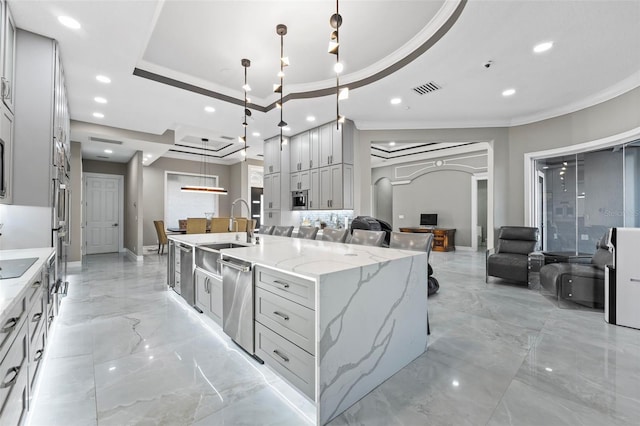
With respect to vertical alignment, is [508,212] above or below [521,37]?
below

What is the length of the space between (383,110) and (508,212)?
10.5 ft

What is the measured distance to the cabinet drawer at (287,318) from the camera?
5.14ft

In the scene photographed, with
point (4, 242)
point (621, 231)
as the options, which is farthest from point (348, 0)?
point (4, 242)

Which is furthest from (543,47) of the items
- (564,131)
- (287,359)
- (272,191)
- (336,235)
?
(272,191)

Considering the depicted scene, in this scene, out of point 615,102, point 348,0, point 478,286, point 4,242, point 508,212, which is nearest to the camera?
point 4,242

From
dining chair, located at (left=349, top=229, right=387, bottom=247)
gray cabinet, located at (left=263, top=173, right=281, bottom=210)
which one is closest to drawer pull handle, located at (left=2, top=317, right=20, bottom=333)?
dining chair, located at (left=349, top=229, right=387, bottom=247)

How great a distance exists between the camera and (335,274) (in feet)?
5.11

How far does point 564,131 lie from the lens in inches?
192

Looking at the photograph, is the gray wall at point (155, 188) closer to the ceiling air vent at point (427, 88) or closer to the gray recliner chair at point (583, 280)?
the ceiling air vent at point (427, 88)

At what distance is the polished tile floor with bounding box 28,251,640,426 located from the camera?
63.3 inches

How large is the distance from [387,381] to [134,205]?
7637mm

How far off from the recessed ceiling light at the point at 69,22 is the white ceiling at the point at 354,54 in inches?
1.9

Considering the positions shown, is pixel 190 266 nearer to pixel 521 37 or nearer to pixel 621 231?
pixel 521 37

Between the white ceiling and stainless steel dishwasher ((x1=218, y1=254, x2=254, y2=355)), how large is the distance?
233 cm
